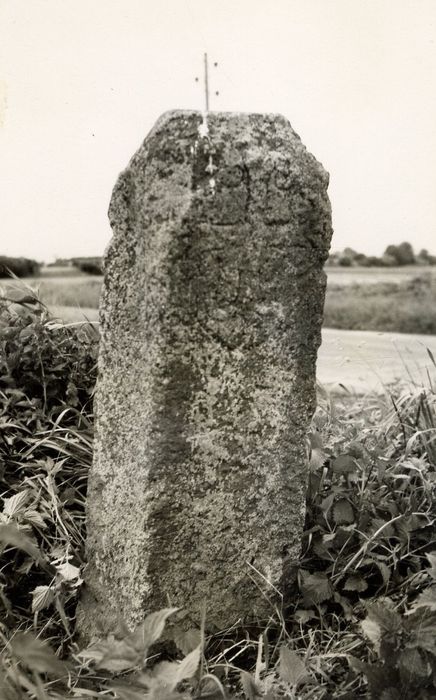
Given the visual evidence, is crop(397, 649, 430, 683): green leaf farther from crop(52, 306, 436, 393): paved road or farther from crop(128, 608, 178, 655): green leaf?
crop(52, 306, 436, 393): paved road

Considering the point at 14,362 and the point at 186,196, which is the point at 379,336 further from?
the point at 186,196

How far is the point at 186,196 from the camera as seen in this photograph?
1.55m

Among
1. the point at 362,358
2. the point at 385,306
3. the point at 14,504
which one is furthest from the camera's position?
the point at 385,306

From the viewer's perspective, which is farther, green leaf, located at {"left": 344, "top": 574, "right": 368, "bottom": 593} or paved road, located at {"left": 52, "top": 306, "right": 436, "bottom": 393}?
paved road, located at {"left": 52, "top": 306, "right": 436, "bottom": 393}

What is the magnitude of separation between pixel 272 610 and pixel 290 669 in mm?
336

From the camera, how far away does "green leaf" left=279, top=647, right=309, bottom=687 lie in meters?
1.51

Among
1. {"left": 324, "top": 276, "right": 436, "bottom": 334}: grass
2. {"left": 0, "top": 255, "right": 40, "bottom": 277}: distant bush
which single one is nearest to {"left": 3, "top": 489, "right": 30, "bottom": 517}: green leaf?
{"left": 0, "top": 255, "right": 40, "bottom": 277}: distant bush

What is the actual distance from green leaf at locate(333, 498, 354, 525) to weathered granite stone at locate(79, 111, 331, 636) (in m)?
0.26

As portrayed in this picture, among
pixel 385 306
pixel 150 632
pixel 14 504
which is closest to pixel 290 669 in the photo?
pixel 150 632

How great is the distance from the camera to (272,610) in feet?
6.06

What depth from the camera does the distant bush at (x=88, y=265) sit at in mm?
4719

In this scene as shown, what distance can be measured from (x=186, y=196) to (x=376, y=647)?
93 centimetres

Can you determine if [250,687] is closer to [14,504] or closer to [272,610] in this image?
[272,610]

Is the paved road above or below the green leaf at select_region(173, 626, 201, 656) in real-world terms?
above
